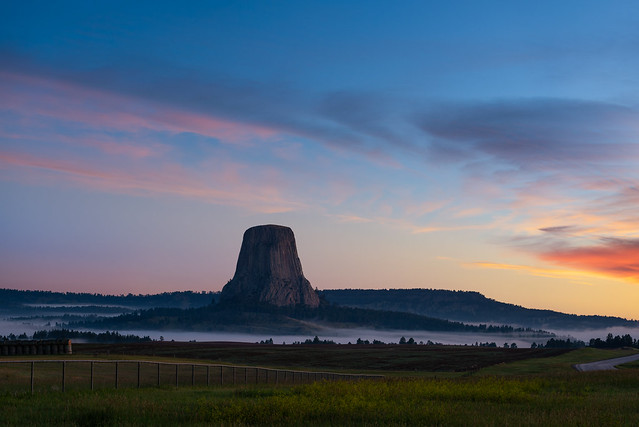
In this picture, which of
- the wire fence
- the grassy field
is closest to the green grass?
the grassy field

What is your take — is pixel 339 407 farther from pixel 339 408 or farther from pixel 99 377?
pixel 99 377

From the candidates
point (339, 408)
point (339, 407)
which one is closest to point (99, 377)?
point (339, 407)

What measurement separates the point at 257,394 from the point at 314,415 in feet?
34.4

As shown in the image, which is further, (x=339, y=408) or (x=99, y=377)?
(x=99, y=377)

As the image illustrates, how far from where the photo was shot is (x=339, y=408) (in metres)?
27.3

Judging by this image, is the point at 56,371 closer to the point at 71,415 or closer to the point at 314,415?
the point at 71,415

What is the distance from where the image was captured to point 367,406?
2827cm

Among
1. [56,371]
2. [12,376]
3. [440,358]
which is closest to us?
[12,376]

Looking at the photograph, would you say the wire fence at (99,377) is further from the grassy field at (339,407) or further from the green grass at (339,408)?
the green grass at (339,408)

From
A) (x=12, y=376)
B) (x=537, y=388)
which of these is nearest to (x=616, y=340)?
(x=537, y=388)

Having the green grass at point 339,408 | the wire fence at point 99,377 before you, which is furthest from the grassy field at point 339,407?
the wire fence at point 99,377

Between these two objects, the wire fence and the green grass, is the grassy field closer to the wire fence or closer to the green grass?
the green grass

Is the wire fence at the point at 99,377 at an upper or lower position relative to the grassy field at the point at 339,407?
lower

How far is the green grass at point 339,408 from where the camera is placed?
981 inches
